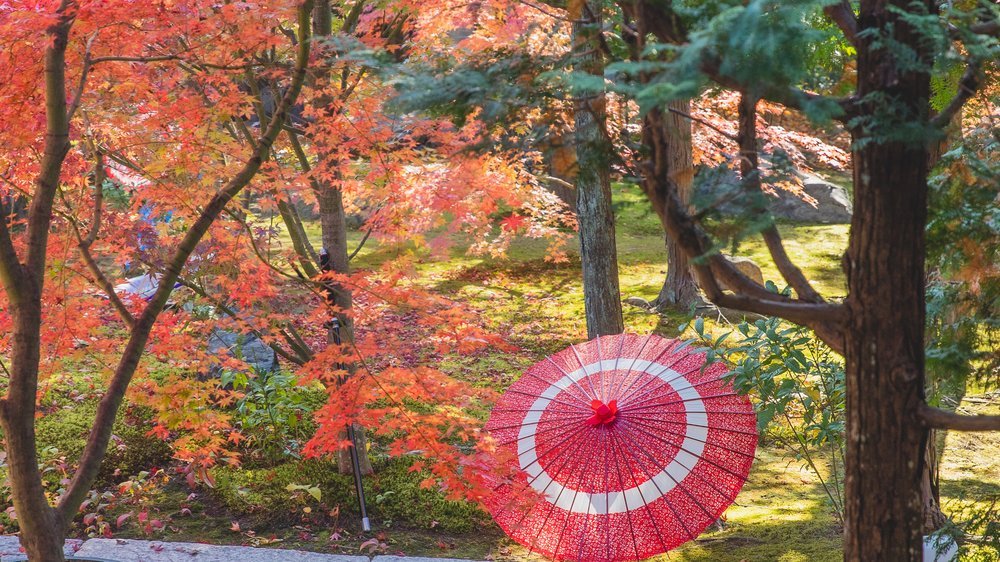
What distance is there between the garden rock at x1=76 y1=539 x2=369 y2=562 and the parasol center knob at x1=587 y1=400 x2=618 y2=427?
1.35 m

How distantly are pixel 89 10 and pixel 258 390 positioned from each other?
10.6 ft

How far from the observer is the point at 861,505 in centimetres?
264

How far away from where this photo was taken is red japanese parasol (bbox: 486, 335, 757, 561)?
394cm

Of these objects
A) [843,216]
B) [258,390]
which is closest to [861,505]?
[258,390]

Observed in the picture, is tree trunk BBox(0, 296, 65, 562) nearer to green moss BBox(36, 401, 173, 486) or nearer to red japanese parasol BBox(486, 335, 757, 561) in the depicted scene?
red japanese parasol BBox(486, 335, 757, 561)

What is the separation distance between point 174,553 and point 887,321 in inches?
141

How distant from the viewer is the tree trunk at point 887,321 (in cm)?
248

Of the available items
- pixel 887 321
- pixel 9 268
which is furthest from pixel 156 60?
pixel 887 321

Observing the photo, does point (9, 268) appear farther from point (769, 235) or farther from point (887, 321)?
point (887, 321)

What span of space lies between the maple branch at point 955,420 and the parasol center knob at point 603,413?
182 centimetres

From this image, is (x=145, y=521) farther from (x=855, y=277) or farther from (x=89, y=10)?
(x=855, y=277)

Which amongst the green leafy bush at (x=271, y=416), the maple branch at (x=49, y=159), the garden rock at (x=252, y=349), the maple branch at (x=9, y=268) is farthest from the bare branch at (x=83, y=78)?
the garden rock at (x=252, y=349)

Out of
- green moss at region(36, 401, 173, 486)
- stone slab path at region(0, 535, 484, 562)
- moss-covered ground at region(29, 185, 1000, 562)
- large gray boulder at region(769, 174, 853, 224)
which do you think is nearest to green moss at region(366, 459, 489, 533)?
moss-covered ground at region(29, 185, 1000, 562)

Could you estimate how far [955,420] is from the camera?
2.39 m
